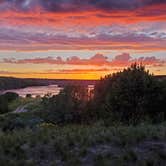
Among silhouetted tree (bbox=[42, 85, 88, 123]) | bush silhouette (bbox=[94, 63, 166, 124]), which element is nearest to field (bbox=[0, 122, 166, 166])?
bush silhouette (bbox=[94, 63, 166, 124])

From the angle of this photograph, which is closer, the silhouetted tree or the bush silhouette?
the bush silhouette

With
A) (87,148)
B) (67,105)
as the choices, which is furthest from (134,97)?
(87,148)

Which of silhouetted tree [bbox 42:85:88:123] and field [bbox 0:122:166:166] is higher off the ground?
field [bbox 0:122:166:166]

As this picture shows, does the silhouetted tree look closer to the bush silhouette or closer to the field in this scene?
the bush silhouette

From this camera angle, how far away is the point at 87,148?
13.7 m

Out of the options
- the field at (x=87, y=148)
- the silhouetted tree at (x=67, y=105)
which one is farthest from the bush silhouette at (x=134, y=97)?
the field at (x=87, y=148)

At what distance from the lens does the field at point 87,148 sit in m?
12.8

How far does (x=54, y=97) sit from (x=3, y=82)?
234ft

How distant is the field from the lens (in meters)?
12.8

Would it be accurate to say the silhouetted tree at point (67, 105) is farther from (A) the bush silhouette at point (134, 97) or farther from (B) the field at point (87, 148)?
(B) the field at point (87, 148)

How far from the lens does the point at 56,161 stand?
505 inches

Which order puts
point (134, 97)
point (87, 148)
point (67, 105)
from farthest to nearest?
point (67, 105), point (134, 97), point (87, 148)

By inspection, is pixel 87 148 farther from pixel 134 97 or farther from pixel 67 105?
pixel 67 105

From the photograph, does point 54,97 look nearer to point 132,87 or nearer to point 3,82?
point 132,87
